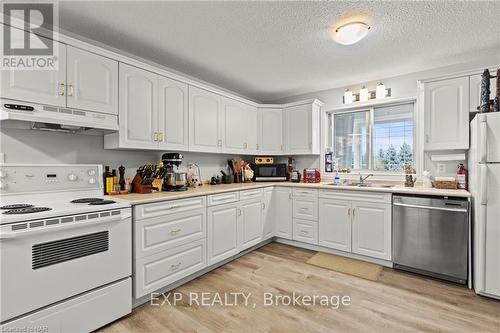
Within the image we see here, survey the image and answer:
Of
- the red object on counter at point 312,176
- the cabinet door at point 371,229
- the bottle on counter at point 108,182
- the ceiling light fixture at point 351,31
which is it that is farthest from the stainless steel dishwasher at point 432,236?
the bottle on counter at point 108,182

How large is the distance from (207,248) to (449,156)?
3.13 meters

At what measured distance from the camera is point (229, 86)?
13.0 feet

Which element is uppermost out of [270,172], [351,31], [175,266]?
[351,31]

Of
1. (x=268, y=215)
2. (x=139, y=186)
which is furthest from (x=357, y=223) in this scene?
(x=139, y=186)

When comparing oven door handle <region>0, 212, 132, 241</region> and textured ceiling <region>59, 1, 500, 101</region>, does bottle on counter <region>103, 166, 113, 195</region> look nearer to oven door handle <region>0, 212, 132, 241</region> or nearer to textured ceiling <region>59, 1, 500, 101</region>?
oven door handle <region>0, 212, 132, 241</region>

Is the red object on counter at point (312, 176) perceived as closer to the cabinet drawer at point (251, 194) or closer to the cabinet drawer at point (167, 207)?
the cabinet drawer at point (251, 194)

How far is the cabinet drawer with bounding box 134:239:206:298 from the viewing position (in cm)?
204

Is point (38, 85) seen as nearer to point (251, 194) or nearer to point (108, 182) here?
point (108, 182)

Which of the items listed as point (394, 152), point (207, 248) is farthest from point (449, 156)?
point (207, 248)

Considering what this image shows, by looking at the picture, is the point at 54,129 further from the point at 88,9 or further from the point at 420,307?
the point at 420,307

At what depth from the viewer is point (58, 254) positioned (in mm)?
1591

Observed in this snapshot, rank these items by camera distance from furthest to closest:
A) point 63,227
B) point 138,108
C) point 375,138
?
point 375,138
point 138,108
point 63,227

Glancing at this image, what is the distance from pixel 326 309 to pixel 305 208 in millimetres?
1550

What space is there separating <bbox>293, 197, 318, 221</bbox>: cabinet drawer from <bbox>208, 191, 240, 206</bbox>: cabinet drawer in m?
0.97
